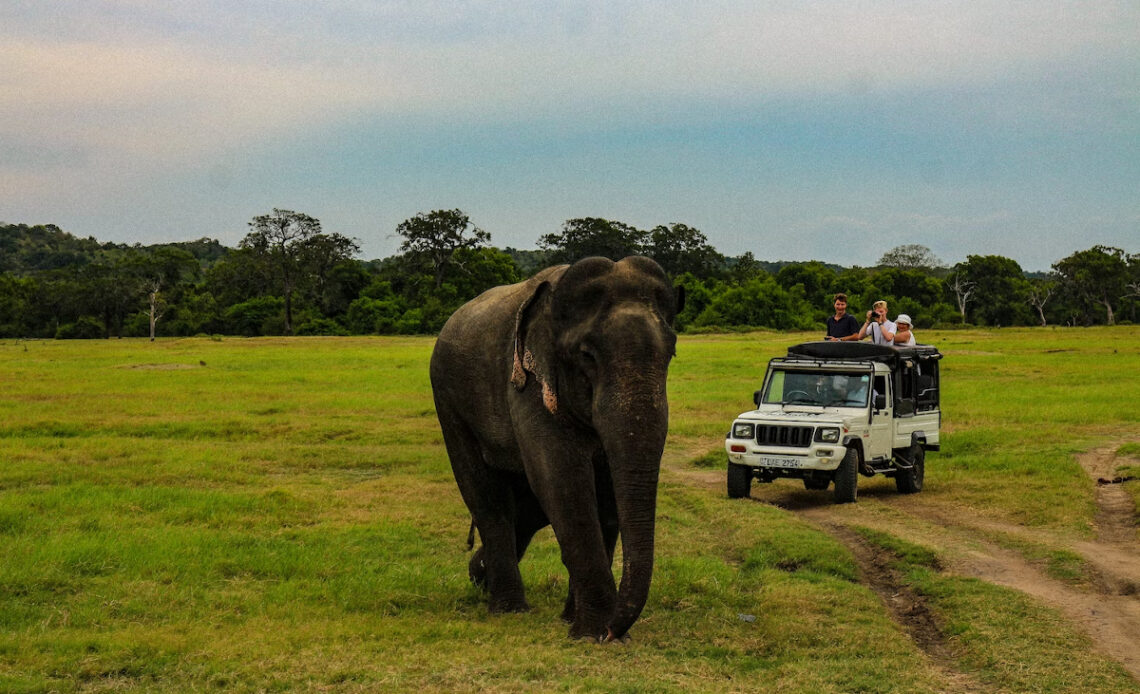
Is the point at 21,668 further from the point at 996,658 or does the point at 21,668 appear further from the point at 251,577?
the point at 996,658

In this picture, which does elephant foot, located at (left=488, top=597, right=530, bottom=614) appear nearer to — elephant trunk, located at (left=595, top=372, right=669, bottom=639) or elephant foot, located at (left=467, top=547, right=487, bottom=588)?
elephant foot, located at (left=467, top=547, right=487, bottom=588)

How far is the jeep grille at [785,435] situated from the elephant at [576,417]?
691 cm

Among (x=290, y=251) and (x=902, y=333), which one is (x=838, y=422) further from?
(x=290, y=251)

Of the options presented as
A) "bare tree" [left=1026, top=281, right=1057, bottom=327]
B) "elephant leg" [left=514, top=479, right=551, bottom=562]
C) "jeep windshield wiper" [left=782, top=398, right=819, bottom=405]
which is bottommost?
"elephant leg" [left=514, top=479, right=551, bottom=562]

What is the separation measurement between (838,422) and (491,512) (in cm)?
745

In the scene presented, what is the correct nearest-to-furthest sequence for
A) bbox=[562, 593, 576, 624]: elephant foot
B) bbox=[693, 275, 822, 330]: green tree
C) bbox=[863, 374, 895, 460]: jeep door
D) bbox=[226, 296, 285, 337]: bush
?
bbox=[562, 593, 576, 624]: elephant foot < bbox=[863, 374, 895, 460]: jeep door < bbox=[226, 296, 285, 337]: bush < bbox=[693, 275, 822, 330]: green tree

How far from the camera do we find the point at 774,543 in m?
11.5

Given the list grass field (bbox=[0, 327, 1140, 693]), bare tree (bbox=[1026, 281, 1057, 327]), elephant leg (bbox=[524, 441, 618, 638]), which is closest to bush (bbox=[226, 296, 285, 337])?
grass field (bbox=[0, 327, 1140, 693])

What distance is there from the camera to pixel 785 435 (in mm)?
14938

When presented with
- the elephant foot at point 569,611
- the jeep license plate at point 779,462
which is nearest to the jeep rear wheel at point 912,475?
the jeep license plate at point 779,462

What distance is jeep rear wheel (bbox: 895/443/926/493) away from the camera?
52.4ft

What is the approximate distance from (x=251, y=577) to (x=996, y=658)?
633 centimetres

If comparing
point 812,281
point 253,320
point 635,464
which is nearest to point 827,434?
point 635,464

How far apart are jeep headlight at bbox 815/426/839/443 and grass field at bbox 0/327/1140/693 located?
1295 mm
